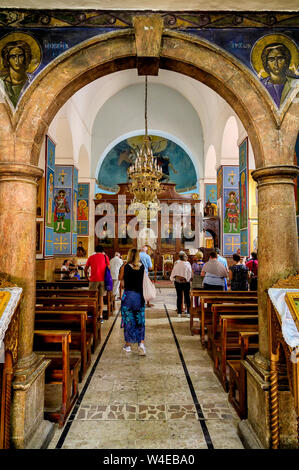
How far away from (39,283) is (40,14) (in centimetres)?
571

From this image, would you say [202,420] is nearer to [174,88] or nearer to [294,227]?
[294,227]

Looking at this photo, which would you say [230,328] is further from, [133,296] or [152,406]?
[133,296]

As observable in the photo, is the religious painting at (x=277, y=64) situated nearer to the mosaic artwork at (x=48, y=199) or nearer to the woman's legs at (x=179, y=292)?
the woman's legs at (x=179, y=292)

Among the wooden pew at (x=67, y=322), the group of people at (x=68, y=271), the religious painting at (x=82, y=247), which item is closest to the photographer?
the wooden pew at (x=67, y=322)

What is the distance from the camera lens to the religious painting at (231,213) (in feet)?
37.8

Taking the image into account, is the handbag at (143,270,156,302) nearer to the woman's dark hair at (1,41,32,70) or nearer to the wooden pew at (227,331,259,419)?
the wooden pew at (227,331,259,419)

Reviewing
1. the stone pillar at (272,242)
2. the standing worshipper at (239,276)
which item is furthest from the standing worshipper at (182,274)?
the stone pillar at (272,242)

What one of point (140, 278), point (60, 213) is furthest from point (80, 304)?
point (60, 213)

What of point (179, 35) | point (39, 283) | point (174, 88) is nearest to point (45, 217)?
point (39, 283)

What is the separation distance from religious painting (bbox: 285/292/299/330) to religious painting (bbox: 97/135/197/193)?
17.8m

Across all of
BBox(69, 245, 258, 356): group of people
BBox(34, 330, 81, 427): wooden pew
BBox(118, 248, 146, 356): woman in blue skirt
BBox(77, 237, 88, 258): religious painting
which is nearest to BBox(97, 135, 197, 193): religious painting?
BBox(77, 237, 88, 258): religious painting

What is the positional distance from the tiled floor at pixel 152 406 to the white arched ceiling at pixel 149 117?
14231 mm

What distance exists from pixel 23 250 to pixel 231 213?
9.46m

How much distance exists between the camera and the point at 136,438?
115 inches
